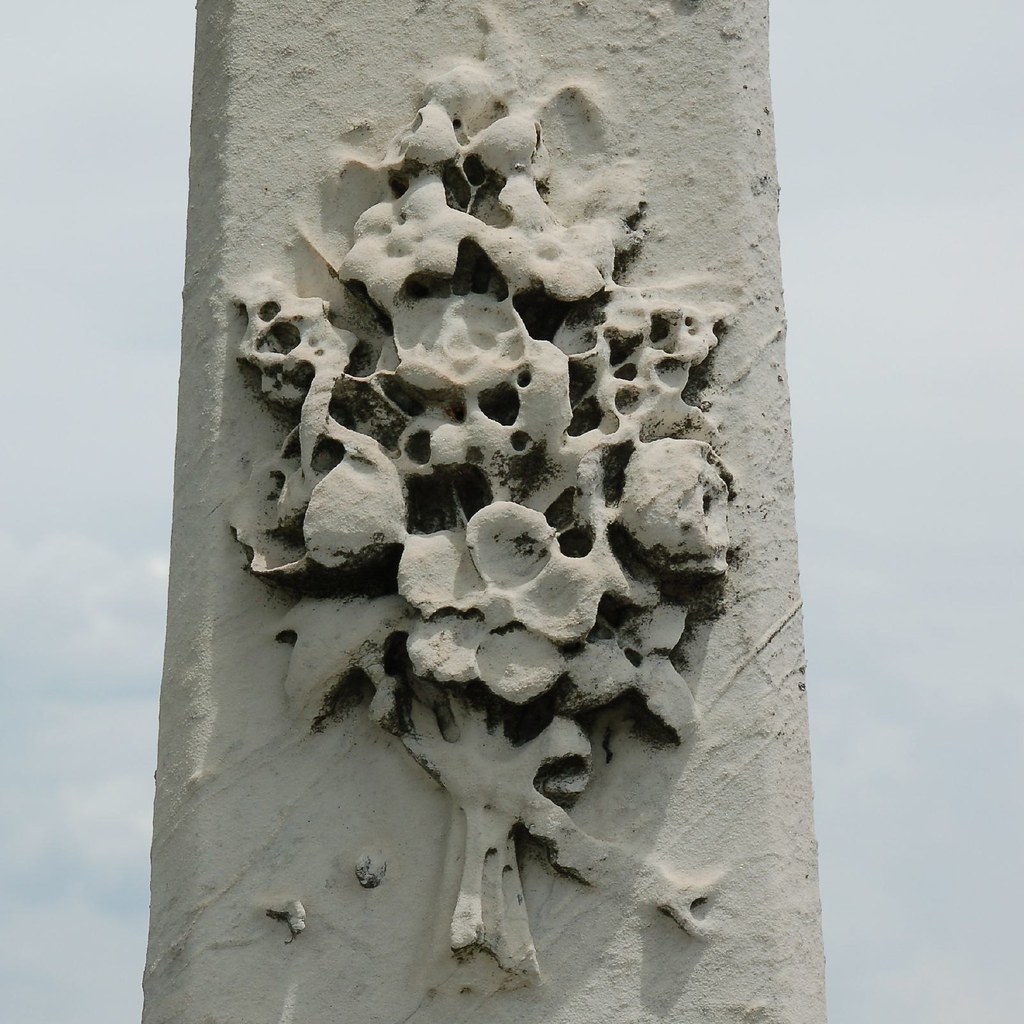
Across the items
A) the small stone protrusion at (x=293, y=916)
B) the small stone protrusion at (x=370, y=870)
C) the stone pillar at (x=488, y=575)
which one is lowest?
the small stone protrusion at (x=293, y=916)

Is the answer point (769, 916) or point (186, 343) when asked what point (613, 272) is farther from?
point (769, 916)

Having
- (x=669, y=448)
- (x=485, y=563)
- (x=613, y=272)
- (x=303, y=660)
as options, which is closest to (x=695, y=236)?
(x=613, y=272)

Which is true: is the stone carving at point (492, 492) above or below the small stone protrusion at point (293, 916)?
above

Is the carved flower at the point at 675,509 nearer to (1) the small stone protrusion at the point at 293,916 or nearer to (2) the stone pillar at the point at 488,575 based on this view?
(2) the stone pillar at the point at 488,575

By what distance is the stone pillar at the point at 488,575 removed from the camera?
3326 mm

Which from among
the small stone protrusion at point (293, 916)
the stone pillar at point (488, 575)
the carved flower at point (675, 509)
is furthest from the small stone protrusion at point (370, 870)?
the carved flower at point (675, 509)

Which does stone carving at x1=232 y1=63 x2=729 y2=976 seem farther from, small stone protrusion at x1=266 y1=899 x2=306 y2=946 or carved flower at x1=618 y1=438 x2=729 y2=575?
small stone protrusion at x1=266 y1=899 x2=306 y2=946

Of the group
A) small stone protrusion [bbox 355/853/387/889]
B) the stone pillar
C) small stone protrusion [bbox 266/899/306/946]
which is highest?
the stone pillar

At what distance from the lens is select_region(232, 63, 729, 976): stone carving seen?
11.0 feet

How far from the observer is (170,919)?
3416mm

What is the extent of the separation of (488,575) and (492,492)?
158mm

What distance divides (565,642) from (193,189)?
124 cm

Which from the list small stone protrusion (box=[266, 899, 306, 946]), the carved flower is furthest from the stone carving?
small stone protrusion (box=[266, 899, 306, 946])

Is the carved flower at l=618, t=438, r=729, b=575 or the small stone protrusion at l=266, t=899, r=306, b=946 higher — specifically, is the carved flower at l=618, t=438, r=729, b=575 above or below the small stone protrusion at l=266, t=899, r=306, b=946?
above
